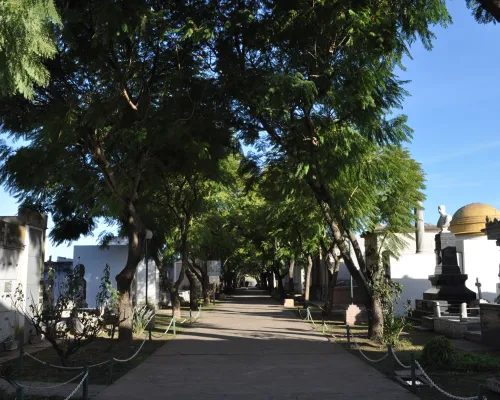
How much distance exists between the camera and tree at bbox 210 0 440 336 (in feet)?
44.0

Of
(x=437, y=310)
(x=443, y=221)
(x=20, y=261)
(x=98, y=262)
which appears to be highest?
(x=443, y=221)

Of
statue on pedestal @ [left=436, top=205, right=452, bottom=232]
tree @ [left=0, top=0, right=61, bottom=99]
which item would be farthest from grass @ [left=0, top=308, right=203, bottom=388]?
statue on pedestal @ [left=436, top=205, right=452, bottom=232]

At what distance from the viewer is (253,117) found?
16594 mm

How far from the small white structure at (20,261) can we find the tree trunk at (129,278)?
2539 mm

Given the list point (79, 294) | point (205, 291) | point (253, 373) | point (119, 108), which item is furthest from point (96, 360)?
point (205, 291)

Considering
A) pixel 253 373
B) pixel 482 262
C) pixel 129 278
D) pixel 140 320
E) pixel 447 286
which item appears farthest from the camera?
pixel 482 262

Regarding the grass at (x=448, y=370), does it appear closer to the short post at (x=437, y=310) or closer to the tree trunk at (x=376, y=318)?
the tree trunk at (x=376, y=318)

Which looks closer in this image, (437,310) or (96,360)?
(96,360)

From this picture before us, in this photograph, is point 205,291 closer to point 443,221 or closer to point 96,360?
point 443,221

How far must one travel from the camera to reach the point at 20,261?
17.0 m

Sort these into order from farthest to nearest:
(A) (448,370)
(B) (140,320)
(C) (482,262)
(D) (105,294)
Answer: (C) (482,262)
(B) (140,320)
(D) (105,294)
(A) (448,370)

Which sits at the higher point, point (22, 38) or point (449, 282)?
point (22, 38)

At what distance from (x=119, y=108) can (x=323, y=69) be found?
5850mm

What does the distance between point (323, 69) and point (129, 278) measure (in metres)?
8.53
